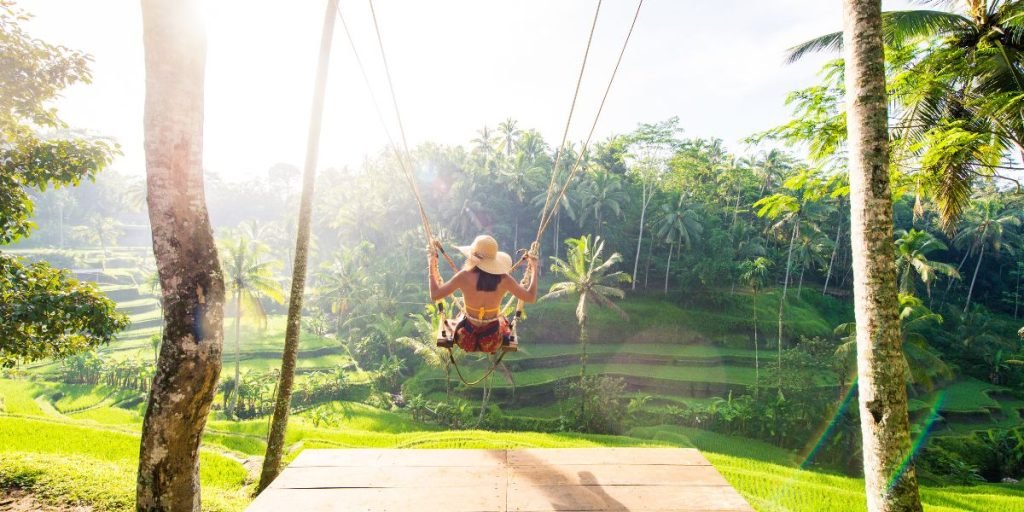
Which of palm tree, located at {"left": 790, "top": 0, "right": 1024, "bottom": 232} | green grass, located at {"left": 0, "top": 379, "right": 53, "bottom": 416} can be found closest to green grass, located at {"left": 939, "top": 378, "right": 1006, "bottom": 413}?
palm tree, located at {"left": 790, "top": 0, "right": 1024, "bottom": 232}

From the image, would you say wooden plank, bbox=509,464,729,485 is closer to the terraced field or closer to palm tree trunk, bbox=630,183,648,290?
the terraced field

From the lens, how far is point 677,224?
3803cm

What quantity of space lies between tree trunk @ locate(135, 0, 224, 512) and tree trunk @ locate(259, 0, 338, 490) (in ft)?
9.18

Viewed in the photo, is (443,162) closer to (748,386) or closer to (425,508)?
(748,386)

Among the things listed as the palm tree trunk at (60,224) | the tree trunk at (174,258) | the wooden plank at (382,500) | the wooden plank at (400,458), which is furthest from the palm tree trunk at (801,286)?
the palm tree trunk at (60,224)

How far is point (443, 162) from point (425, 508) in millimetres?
43076

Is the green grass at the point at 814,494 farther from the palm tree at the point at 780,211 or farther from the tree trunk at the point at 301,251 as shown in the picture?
the tree trunk at the point at 301,251

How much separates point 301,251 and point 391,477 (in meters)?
4.36

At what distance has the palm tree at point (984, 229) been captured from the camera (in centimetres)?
4075

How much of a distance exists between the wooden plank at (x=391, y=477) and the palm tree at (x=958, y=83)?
21.8ft

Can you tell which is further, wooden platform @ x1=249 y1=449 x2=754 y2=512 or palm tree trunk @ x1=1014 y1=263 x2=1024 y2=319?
palm tree trunk @ x1=1014 y1=263 x2=1024 y2=319

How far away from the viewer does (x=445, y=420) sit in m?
25.4

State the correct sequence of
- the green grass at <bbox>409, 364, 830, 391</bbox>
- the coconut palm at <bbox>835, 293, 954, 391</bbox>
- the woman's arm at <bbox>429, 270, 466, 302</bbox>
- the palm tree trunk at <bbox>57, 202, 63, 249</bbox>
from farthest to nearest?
1. the palm tree trunk at <bbox>57, 202, 63, 249</bbox>
2. the green grass at <bbox>409, 364, 830, 391</bbox>
3. the coconut palm at <bbox>835, 293, 954, 391</bbox>
4. the woman's arm at <bbox>429, 270, 466, 302</bbox>

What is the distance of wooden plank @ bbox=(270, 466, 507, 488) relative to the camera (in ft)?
12.2
